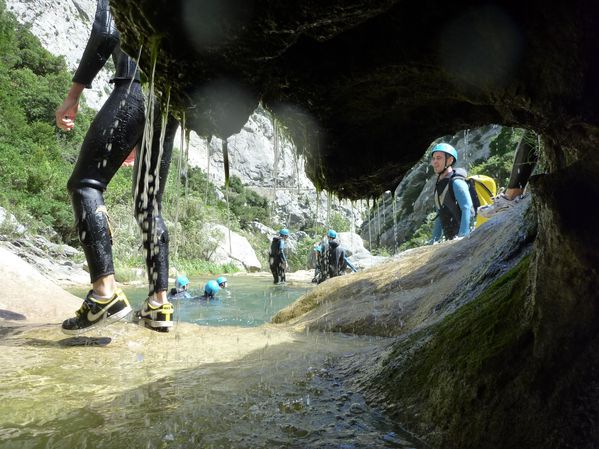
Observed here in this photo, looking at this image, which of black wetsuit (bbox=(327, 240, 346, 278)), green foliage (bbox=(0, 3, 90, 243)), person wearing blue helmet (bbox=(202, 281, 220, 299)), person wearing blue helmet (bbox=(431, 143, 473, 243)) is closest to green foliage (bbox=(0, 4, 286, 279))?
green foliage (bbox=(0, 3, 90, 243))

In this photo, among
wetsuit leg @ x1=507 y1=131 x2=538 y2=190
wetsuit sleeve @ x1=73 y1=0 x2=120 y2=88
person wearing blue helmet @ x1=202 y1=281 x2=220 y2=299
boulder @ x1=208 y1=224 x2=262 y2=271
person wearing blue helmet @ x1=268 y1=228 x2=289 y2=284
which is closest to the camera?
wetsuit sleeve @ x1=73 y1=0 x2=120 y2=88

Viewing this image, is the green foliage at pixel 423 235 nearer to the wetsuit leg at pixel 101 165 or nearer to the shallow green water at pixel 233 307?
the shallow green water at pixel 233 307

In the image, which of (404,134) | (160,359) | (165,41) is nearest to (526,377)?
(404,134)

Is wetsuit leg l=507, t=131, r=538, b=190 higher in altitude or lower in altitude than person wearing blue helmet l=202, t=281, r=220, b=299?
higher

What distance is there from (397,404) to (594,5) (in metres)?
1.49

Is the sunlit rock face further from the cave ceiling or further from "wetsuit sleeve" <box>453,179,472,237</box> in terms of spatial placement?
"wetsuit sleeve" <box>453,179,472,237</box>

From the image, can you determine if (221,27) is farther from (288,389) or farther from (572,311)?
(288,389)

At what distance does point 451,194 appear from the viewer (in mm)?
7281

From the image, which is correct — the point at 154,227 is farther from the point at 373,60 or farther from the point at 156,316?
the point at 373,60

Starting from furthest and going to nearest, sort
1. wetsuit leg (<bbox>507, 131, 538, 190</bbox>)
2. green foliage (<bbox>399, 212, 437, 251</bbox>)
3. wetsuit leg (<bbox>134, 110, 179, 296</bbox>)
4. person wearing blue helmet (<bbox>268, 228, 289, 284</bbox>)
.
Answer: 1. green foliage (<bbox>399, 212, 437, 251</bbox>)
2. person wearing blue helmet (<bbox>268, 228, 289, 284</bbox>)
3. wetsuit leg (<bbox>507, 131, 538, 190</bbox>)
4. wetsuit leg (<bbox>134, 110, 179, 296</bbox>)

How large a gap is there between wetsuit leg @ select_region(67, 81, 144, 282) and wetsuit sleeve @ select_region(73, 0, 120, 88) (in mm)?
257

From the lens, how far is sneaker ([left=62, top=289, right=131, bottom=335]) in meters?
2.91

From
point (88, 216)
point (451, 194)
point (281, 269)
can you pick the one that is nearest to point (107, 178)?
point (88, 216)

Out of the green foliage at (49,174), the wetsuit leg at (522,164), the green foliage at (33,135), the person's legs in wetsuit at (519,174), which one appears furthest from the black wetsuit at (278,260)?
the wetsuit leg at (522,164)
